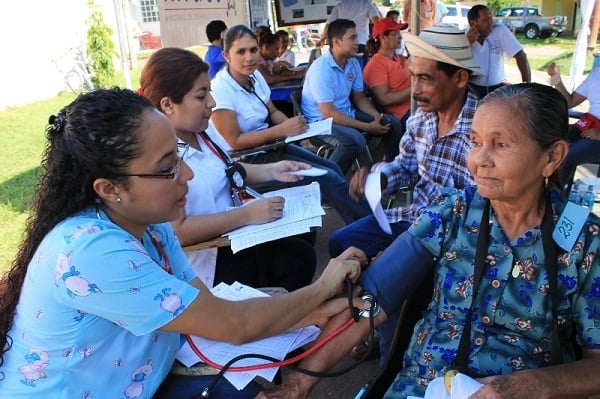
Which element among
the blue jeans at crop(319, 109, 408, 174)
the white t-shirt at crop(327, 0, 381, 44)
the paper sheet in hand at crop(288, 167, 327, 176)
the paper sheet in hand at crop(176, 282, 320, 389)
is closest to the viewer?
the paper sheet in hand at crop(176, 282, 320, 389)

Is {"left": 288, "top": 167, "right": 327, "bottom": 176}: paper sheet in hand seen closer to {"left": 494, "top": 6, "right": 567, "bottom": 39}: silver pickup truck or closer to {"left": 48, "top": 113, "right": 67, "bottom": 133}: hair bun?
{"left": 48, "top": 113, "right": 67, "bottom": 133}: hair bun

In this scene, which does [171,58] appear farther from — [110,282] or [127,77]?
[127,77]

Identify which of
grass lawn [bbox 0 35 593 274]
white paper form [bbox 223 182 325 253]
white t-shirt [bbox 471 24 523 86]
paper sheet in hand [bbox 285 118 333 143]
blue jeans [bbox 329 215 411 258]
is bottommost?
grass lawn [bbox 0 35 593 274]

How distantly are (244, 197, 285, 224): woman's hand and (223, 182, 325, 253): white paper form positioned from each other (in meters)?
0.02

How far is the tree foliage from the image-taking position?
11.5 m

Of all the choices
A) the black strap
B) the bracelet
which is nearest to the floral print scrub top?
the black strap

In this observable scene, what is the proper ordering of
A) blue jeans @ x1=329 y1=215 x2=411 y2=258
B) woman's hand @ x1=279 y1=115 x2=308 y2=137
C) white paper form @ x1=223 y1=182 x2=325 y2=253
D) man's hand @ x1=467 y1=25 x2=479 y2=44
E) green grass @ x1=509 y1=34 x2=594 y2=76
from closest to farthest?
white paper form @ x1=223 y1=182 x2=325 y2=253 → blue jeans @ x1=329 y1=215 x2=411 y2=258 → woman's hand @ x1=279 y1=115 x2=308 y2=137 → man's hand @ x1=467 y1=25 x2=479 y2=44 → green grass @ x1=509 y1=34 x2=594 y2=76

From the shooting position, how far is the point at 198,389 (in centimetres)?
150

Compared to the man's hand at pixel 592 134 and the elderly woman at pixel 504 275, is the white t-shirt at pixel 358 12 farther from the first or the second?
the elderly woman at pixel 504 275

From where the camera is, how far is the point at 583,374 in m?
1.34

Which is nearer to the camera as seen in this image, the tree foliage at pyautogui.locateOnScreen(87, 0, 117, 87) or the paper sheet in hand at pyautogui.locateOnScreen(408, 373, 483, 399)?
the paper sheet in hand at pyautogui.locateOnScreen(408, 373, 483, 399)

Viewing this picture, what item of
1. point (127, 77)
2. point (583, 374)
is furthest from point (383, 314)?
point (127, 77)

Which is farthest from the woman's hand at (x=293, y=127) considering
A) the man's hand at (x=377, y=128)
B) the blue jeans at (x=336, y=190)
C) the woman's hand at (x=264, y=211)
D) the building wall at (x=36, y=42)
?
the building wall at (x=36, y=42)

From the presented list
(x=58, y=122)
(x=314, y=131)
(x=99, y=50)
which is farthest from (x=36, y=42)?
(x=58, y=122)
